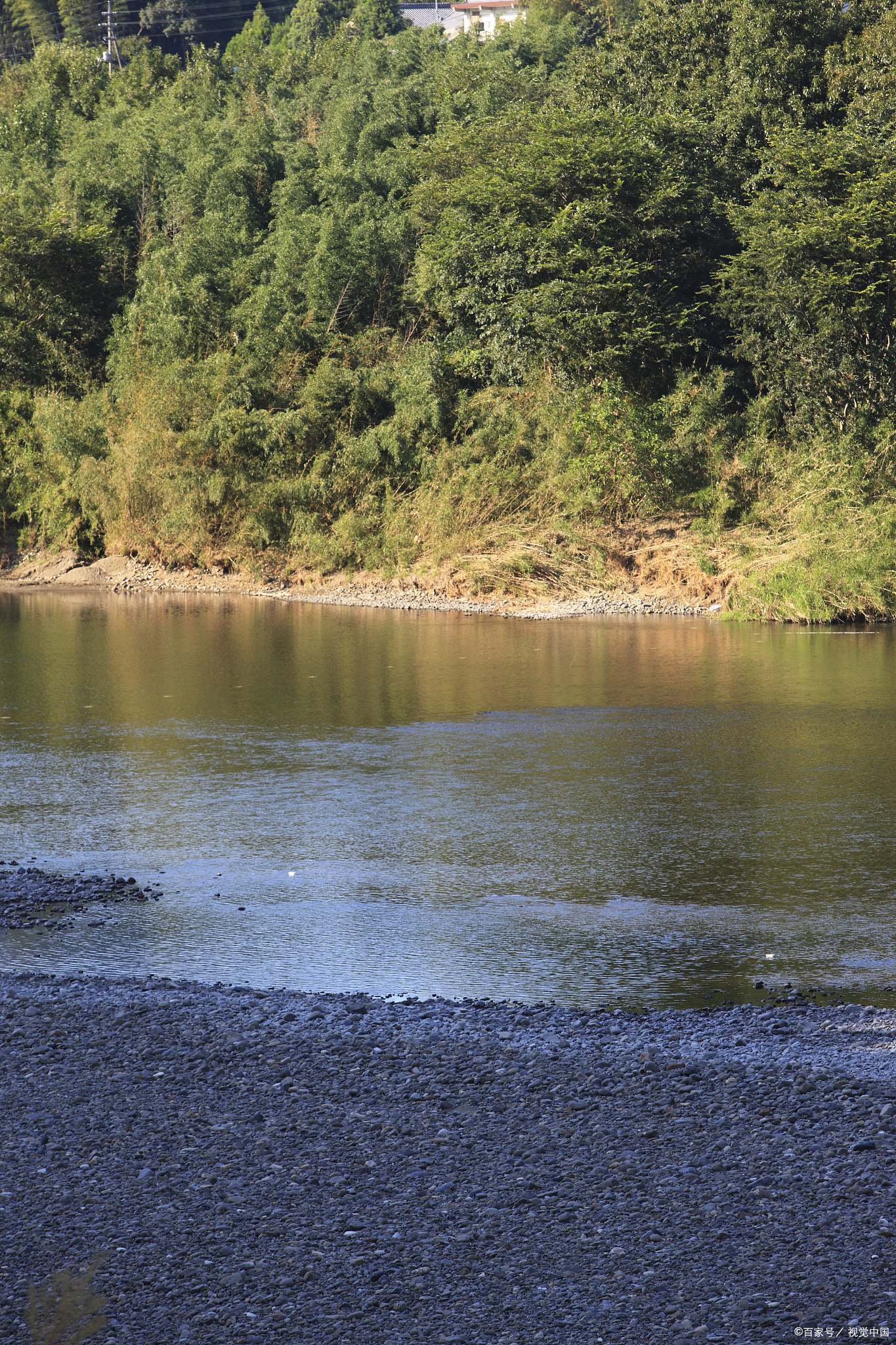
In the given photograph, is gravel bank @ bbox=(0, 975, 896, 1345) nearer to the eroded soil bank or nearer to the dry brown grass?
the dry brown grass

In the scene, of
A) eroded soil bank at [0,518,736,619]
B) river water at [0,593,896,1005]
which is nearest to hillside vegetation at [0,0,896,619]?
eroded soil bank at [0,518,736,619]

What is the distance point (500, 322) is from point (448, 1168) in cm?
2224

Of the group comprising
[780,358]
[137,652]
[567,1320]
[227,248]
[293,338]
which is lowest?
[567,1320]

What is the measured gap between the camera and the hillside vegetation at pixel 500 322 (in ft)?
70.4

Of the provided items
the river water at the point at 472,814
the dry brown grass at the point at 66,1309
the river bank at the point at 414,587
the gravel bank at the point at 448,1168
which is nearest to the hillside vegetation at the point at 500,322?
the river bank at the point at 414,587

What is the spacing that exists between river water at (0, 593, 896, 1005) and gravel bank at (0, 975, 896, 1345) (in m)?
0.72

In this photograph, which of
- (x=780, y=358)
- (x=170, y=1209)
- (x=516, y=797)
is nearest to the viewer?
(x=170, y=1209)

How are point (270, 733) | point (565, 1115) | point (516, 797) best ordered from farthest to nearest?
point (270, 733) → point (516, 797) → point (565, 1115)

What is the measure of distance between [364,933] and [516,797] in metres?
3.16

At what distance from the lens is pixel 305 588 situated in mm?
25641

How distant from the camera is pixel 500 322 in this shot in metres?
24.0

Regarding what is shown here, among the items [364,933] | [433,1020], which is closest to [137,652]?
[364,933]

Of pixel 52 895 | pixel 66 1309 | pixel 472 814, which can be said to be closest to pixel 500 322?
pixel 472 814

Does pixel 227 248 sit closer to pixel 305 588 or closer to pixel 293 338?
pixel 293 338
